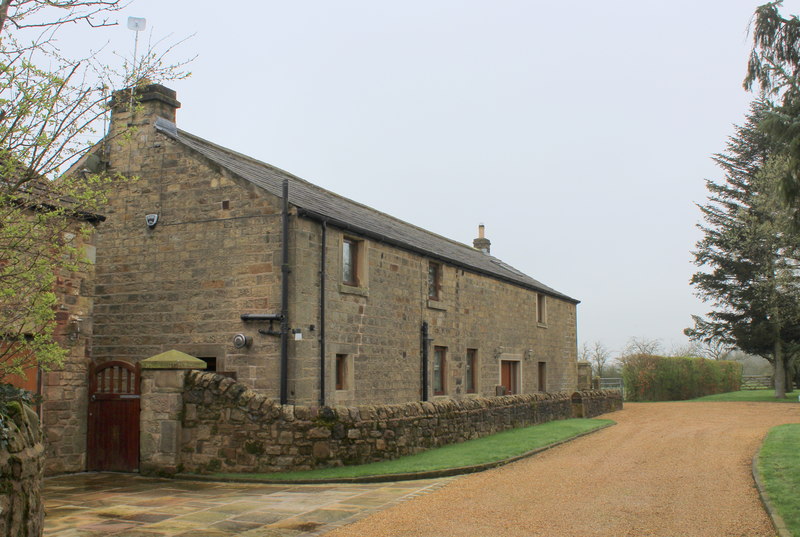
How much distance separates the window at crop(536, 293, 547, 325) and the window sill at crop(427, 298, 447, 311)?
345 inches

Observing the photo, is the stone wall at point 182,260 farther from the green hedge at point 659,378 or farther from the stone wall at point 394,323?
the green hedge at point 659,378

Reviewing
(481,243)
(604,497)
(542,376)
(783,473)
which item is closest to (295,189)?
(604,497)

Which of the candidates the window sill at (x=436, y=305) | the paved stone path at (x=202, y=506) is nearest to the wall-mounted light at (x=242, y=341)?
the paved stone path at (x=202, y=506)

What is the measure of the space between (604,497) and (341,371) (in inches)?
270

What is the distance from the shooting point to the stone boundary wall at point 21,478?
19.5ft

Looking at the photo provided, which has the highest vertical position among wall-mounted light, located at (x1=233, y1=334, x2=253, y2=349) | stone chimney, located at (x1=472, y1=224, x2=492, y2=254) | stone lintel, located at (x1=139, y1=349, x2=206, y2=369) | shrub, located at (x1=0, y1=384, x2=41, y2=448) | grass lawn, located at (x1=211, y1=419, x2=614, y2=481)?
stone chimney, located at (x1=472, y1=224, x2=492, y2=254)

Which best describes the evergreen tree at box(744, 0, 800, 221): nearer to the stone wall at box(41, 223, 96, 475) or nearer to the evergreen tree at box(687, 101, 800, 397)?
the stone wall at box(41, 223, 96, 475)

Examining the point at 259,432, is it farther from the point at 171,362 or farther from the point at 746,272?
the point at 746,272

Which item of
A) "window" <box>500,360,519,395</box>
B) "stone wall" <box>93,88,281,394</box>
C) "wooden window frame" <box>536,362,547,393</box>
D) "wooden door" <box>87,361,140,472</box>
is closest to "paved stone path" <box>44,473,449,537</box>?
"wooden door" <box>87,361,140,472</box>

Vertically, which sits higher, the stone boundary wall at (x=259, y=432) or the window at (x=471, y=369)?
the window at (x=471, y=369)

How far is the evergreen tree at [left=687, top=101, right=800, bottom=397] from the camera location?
104 ft

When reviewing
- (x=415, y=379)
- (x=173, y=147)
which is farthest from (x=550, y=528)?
(x=173, y=147)

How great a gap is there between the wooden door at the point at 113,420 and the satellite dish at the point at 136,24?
7.36 metres

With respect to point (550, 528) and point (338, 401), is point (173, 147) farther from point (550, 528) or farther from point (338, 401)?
point (550, 528)
